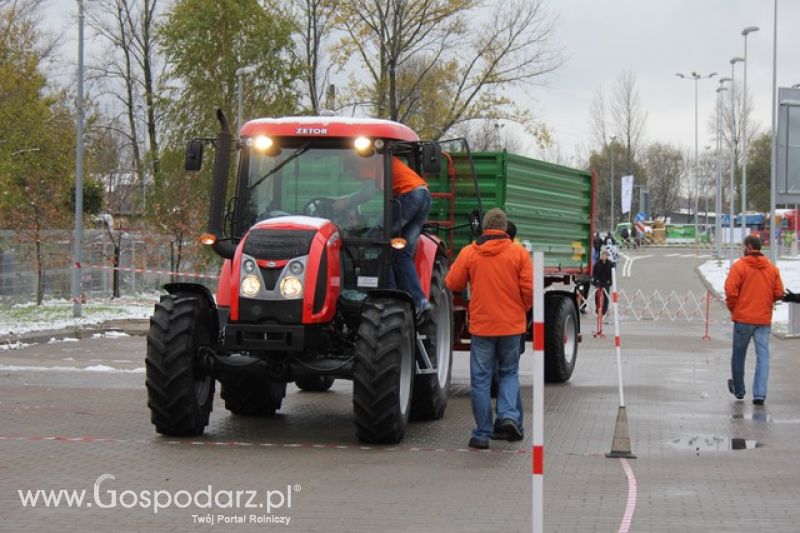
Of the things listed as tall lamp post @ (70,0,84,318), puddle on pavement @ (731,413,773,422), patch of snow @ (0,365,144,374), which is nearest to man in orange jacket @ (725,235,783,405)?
puddle on pavement @ (731,413,773,422)

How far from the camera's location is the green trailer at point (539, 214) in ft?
49.7

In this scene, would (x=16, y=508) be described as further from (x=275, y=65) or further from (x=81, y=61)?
(x=275, y=65)

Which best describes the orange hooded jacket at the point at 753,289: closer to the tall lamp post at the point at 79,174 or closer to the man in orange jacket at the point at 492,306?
the man in orange jacket at the point at 492,306

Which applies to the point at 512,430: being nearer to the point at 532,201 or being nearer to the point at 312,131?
the point at 312,131

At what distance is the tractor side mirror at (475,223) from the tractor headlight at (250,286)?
12.3ft

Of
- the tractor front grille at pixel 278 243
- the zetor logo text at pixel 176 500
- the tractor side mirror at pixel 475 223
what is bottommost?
the zetor logo text at pixel 176 500

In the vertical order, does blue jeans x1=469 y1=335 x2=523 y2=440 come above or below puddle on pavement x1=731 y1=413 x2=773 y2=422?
above

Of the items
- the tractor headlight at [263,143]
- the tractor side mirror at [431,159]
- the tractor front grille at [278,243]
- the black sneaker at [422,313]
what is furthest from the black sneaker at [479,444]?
the tractor headlight at [263,143]

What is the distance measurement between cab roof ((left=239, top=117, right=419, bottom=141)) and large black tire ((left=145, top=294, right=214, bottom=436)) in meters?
1.85

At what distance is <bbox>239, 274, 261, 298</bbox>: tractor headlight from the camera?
11094mm

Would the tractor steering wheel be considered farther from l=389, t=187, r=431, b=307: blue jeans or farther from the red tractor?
l=389, t=187, r=431, b=307: blue jeans

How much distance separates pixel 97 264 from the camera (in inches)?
1442

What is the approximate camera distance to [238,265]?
440 inches

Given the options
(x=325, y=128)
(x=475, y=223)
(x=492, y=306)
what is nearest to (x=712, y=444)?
(x=492, y=306)
